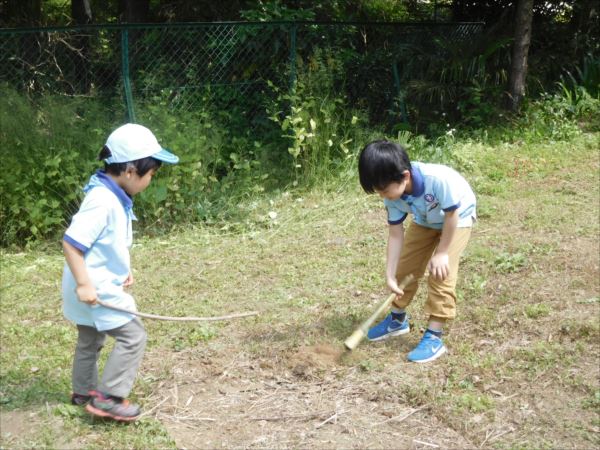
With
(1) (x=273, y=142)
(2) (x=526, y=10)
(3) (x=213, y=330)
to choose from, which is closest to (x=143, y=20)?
(1) (x=273, y=142)

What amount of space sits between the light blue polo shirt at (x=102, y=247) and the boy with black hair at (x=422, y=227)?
3.82ft

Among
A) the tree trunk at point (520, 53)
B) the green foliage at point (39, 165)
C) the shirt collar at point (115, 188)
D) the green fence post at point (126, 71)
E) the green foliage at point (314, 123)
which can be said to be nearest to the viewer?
the shirt collar at point (115, 188)

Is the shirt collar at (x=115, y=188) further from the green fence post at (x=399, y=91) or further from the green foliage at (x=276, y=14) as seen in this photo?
the green fence post at (x=399, y=91)

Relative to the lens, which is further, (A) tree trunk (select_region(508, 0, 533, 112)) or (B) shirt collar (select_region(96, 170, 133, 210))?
(A) tree trunk (select_region(508, 0, 533, 112))

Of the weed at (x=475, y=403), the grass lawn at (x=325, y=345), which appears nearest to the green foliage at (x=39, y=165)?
the grass lawn at (x=325, y=345)

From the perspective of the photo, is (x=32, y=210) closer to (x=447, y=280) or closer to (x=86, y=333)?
(x=86, y=333)

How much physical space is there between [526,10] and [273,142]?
137 inches

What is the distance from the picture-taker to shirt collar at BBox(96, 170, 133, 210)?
120 inches

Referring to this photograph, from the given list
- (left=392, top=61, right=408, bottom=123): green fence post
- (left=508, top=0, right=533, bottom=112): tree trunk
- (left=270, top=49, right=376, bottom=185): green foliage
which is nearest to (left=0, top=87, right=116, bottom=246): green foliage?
(left=270, top=49, right=376, bottom=185): green foliage

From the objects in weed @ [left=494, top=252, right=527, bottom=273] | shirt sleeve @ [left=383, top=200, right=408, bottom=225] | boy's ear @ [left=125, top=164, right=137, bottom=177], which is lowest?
weed @ [left=494, top=252, right=527, bottom=273]

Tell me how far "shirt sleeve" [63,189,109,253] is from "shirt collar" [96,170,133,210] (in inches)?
2.3

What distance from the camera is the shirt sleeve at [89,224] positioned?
2906mm

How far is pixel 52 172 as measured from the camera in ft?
20.4

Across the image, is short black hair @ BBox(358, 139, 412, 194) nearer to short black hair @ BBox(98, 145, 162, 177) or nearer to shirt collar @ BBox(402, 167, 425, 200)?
shirt collar @ BBox(402, 167, 425, 200)
